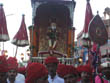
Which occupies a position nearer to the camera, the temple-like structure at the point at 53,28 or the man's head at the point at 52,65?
the man's head at the point at 52,65

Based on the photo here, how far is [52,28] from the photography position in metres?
16.1

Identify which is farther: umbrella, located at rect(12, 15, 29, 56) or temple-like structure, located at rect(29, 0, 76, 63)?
temple-like structure, located at rect(29, 0, 76, 63)

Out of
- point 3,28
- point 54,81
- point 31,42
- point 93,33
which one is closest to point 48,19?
point 31,42

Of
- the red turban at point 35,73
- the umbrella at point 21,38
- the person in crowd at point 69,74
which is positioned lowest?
the person in crowd at point 69,74

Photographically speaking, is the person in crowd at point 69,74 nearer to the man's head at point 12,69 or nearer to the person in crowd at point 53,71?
the person in crowd at point 53,71

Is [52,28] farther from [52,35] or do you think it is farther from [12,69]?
[12,69]

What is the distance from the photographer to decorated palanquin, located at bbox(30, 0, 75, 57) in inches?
613

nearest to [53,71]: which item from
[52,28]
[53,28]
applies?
[53,28]

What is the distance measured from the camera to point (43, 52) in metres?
15.6

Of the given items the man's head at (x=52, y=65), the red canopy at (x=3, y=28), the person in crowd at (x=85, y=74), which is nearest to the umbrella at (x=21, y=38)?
the red canopy at (x=3, y=28)

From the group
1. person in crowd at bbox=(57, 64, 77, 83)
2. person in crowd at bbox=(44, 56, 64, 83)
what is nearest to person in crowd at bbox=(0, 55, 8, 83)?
person in crowd at bbox=(57, 64, 77, 83)

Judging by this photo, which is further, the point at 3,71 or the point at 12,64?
the point at 12,64

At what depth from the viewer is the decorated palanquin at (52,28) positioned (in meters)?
15.6

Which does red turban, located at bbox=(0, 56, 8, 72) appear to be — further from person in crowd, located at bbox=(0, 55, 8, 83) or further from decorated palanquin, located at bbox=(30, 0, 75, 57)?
decorated palanquin, located at bbox=(30, 0, 75, 57)
